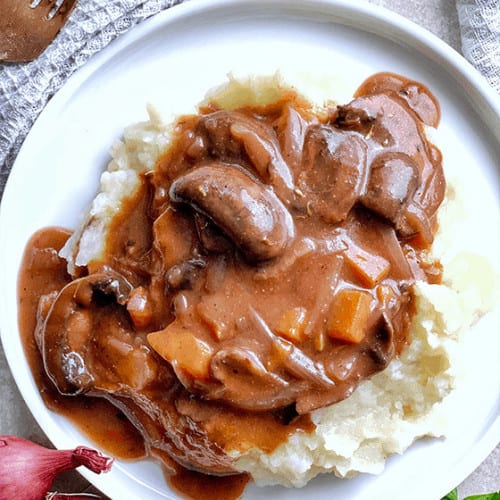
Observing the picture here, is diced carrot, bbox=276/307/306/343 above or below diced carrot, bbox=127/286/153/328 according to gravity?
below

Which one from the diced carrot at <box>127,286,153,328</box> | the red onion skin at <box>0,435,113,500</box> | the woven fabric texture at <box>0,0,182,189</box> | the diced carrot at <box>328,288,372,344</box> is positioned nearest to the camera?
the diced carrot at <box>328,288,372,344</box>

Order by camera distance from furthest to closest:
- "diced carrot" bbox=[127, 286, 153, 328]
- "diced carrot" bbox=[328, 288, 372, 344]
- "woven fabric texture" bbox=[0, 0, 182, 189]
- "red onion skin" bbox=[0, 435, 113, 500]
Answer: "woven fabric texture" bbox=[0, 0, 182, 189] < "red onion skin" bbox=[0, 435, 113, 500] < "diced carrot" bbox=[127, 286, 153, 328] < "diced carrot" bbox=[328, 288, 372, 344]

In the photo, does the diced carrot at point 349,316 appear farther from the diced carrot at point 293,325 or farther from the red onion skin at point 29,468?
the red onion skin at point 29,468

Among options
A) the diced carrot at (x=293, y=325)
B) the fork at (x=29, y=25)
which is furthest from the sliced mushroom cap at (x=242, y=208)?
the fork at (x=29, y=25)

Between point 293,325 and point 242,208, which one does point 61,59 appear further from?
point 293,325

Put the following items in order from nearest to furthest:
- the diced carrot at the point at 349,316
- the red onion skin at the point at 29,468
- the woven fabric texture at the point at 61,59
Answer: the diced carrot at the point at 349,316, the red onion skin at the point at 29,468, the woven fabric texture at the point at 61,59

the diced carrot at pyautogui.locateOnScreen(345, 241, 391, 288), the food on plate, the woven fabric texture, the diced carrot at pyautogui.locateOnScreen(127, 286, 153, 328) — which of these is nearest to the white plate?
the woven fabric texture

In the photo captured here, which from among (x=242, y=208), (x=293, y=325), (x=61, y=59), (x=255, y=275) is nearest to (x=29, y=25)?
(x=61, y=59)

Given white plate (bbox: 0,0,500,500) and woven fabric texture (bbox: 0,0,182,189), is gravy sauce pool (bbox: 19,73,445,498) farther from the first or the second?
woven fabric texture (bbox: 0,0,182,189)
